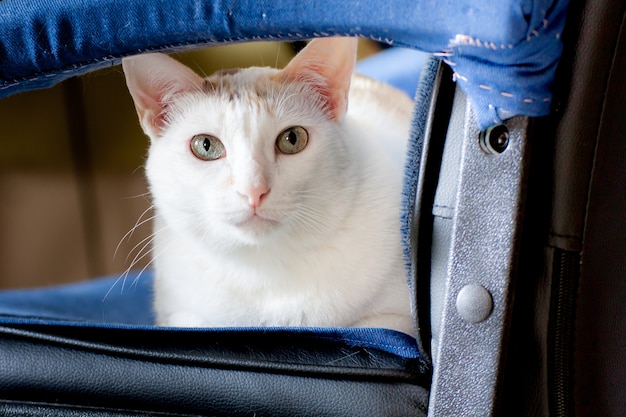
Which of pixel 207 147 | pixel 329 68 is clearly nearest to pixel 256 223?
pixel 207 147

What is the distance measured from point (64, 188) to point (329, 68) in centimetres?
183

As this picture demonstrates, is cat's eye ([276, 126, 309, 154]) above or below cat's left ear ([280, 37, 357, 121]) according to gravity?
below

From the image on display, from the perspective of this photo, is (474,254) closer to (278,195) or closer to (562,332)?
(562,332)

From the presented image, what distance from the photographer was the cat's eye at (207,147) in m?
0.86

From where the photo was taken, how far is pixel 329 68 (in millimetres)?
895

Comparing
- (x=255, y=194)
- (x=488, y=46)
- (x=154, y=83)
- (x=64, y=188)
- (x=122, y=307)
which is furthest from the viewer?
(x=64, y=188)

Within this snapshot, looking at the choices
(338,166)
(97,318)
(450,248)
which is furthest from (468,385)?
(97,318)

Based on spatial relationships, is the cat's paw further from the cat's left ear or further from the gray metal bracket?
the cat's left ear

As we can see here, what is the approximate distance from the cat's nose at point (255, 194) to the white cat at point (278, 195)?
0.01 metres

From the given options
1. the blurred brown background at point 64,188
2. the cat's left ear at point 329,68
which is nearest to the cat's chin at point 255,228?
the cat's left ear at point 329,68

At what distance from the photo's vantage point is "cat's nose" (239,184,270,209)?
2.56ft

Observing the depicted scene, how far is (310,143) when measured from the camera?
88 cm

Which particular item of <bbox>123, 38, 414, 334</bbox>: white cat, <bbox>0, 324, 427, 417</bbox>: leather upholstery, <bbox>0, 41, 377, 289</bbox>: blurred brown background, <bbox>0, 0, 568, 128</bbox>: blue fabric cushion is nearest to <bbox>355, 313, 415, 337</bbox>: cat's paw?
<bbox>123, 38, 414, 334</bbox>: white cat

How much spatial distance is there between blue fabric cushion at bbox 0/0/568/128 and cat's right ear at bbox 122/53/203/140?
0.12 metres
